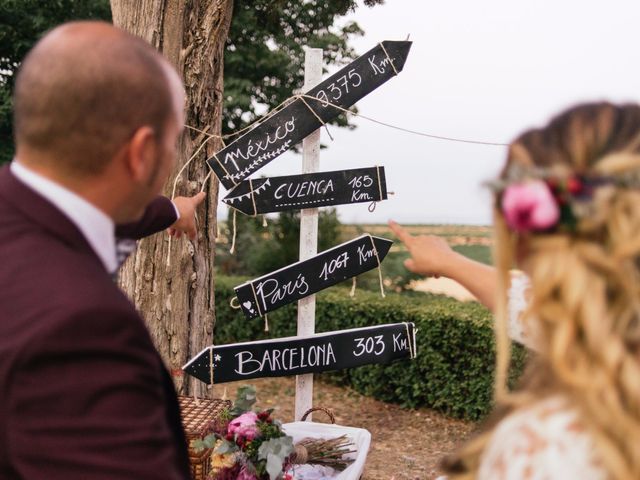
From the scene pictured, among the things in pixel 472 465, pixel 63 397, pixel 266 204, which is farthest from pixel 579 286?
pixel 266 204

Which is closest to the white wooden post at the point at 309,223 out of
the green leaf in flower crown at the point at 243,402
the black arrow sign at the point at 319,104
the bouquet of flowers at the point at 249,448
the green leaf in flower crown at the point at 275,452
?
the black arrow sign at the point at 319,104

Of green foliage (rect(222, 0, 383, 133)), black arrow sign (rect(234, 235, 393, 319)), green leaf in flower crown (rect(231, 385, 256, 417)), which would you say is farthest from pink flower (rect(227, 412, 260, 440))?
green foliage (rect(222, 0, 383, 133))

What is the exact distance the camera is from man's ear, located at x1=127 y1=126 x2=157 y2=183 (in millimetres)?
1172

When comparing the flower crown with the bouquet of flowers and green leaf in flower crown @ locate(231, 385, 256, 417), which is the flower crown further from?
green leaf in flower crown @ locate(231, 385, 256, 417)

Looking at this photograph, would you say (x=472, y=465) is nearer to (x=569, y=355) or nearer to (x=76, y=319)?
(x=569, y=355)

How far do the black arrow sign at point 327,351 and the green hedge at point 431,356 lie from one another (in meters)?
2.29

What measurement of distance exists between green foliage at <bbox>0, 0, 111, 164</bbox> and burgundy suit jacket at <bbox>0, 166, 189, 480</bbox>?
32.4 feet

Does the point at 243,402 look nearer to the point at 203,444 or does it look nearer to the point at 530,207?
the point at 203,444

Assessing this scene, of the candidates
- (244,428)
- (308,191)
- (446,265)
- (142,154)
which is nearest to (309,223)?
(308,191)

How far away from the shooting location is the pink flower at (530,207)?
111 cm

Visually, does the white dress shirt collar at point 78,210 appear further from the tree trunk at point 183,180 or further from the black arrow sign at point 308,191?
the black arrow sign at point 308,191

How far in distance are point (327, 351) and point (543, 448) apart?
2833 mm

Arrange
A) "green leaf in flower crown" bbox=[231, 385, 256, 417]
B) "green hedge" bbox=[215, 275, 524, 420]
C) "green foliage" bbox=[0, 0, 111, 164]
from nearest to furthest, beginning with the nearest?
"green leaf in flower crown" bbox=[231, 385, 256, 417]
"green hedge" bbox=[215, 275, 524, 420]
"green foliage" bbox=[0, 0, 111, 164]

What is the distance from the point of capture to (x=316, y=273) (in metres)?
3.86
